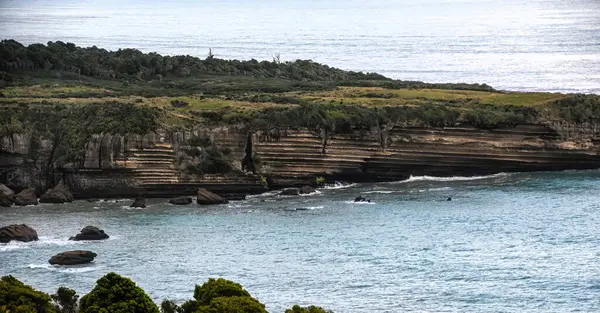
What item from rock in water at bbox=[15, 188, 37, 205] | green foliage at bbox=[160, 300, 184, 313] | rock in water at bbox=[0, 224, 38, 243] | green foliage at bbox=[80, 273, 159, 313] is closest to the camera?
green foliage at bbox=[80, 273, 159, 313]

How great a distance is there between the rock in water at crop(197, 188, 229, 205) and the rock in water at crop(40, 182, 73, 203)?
11.2 meters

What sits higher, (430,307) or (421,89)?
(421,89)

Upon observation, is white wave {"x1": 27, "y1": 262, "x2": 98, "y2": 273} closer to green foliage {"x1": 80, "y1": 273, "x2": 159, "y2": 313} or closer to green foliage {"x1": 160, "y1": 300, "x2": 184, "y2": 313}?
green foliage {"x1": 160, "y1": 300, "x2": 184, "y2": 313}

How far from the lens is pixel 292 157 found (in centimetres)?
12406

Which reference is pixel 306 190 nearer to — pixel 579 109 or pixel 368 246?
pixel 368 246

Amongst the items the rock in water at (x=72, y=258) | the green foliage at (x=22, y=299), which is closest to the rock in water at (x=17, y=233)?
the rock in water at (x=72, y=258)

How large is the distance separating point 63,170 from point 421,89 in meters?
42.5

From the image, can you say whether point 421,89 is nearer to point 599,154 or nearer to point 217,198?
point 599,154

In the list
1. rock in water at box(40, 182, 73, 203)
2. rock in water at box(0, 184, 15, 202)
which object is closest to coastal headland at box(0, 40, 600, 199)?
A: rock in water at box(40, 182, 73, 203)

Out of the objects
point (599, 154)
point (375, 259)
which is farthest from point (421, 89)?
point (375, 259)

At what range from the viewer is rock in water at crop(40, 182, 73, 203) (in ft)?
386

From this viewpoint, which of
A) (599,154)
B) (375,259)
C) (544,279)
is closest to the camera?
(544,279)

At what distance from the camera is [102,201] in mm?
119062

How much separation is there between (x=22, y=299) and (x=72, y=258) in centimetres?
1940
